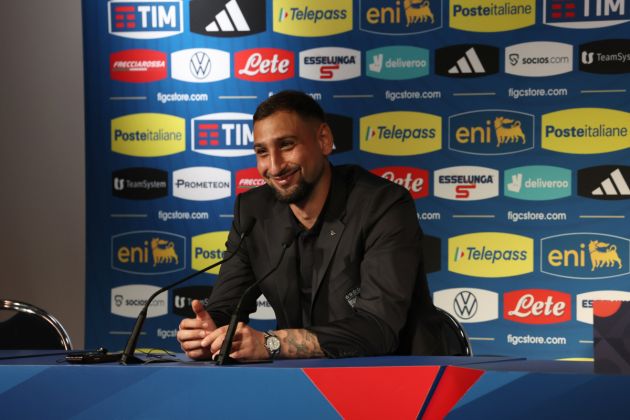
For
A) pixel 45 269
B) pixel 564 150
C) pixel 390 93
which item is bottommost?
pixel 45 269

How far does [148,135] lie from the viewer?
4188 mm

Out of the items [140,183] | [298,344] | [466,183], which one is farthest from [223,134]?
[298,344]

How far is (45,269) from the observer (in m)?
4.32

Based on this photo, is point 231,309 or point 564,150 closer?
point 231,309

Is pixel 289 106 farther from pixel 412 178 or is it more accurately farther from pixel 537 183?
pixel 537 183

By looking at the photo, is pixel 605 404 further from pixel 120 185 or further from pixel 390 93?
pixel 120 185

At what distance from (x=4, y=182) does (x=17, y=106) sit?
1.43ft

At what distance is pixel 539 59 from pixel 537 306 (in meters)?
1.25

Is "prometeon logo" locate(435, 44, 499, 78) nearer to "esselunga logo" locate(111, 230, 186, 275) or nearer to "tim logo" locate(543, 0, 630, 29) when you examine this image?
"tim logo" locate(543, 0, 630, 29)

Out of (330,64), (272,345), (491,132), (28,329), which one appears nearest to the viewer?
(272,345)

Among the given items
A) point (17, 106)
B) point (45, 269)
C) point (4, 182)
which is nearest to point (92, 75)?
point (17, 106)

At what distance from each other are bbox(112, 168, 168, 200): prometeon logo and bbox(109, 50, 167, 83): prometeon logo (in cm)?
50

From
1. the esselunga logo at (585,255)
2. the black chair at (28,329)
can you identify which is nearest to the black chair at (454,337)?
the black chair at (28,329)

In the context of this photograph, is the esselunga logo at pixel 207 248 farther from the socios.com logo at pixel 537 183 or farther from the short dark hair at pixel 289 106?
the short dark hair at pixel 289 106
